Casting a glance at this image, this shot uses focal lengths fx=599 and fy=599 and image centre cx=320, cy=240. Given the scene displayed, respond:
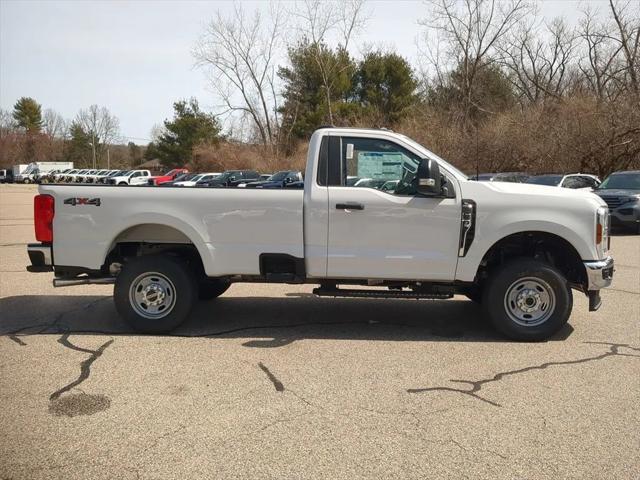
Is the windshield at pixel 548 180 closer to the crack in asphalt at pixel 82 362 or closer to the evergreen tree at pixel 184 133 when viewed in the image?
the crack in asphalt at pixel 82 362

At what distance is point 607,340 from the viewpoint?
6.18 metres

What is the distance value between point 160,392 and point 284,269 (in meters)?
1.95

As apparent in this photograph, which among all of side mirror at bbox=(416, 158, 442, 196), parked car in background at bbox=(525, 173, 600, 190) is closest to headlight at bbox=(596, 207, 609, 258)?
side mirror at bbox=(416, 158, 442, 196)

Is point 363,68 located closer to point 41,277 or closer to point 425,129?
point 425,129

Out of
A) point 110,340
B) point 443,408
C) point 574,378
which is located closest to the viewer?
point 443,408

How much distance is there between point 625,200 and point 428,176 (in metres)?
13.5

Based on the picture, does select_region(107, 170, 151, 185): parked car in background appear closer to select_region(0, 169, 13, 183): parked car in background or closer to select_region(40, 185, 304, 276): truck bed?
select_region(0, 169, 13, 183): parked car in background

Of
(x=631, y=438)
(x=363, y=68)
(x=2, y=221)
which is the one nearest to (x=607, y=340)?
(x=631, y=438)

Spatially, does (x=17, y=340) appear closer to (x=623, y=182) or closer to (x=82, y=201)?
(x=82, y=201)

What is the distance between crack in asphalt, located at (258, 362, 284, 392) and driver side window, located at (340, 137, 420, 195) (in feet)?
6.69

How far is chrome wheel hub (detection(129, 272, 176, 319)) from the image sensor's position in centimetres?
621

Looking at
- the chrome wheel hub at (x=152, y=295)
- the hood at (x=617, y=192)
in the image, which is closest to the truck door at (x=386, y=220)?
the chrome wheel hub at (x=152, y=295)

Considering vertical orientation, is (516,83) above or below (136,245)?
above

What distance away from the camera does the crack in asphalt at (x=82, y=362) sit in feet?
15.2
